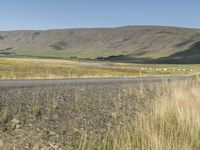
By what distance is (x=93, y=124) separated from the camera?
10172 millimetres

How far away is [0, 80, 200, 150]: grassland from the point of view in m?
8.02

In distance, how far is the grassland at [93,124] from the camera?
8.02 m

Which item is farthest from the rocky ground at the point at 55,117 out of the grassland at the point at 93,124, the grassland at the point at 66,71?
the grassland at the point at 66,71

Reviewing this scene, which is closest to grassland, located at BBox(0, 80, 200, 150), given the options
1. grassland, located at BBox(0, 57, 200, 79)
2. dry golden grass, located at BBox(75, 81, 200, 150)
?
dry golden grass, located at BBox(75, 81, 200, 150)

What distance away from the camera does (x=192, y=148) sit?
7.75 m

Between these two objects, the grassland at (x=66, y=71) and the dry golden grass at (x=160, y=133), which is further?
the grassland at (x=66, y=71)

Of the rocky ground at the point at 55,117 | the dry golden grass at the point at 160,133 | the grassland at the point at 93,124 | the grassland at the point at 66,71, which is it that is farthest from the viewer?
the grassland at the point at 66,71

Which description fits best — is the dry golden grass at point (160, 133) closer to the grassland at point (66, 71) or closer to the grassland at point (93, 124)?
the grassland at point (93, 124)

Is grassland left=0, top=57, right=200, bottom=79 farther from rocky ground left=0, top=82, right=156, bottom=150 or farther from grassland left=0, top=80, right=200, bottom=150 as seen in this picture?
grassland left=0, top=80, right=200, bottom=150

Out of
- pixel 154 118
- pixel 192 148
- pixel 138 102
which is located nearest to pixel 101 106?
pixel 138 102

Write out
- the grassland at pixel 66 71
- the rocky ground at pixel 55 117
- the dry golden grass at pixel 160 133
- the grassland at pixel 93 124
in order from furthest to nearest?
1. the grassland at pixel 66 71
2. the rocky ground at pixel 55 117
3. the grassland at pixel 93 124
4. the dry golden grass at pixel 160 133

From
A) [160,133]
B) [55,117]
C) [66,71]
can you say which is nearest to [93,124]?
[55,117]

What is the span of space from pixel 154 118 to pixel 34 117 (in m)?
2.99

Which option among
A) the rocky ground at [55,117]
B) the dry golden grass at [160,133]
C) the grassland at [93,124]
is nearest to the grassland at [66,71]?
the rocky ground at [55,117]
